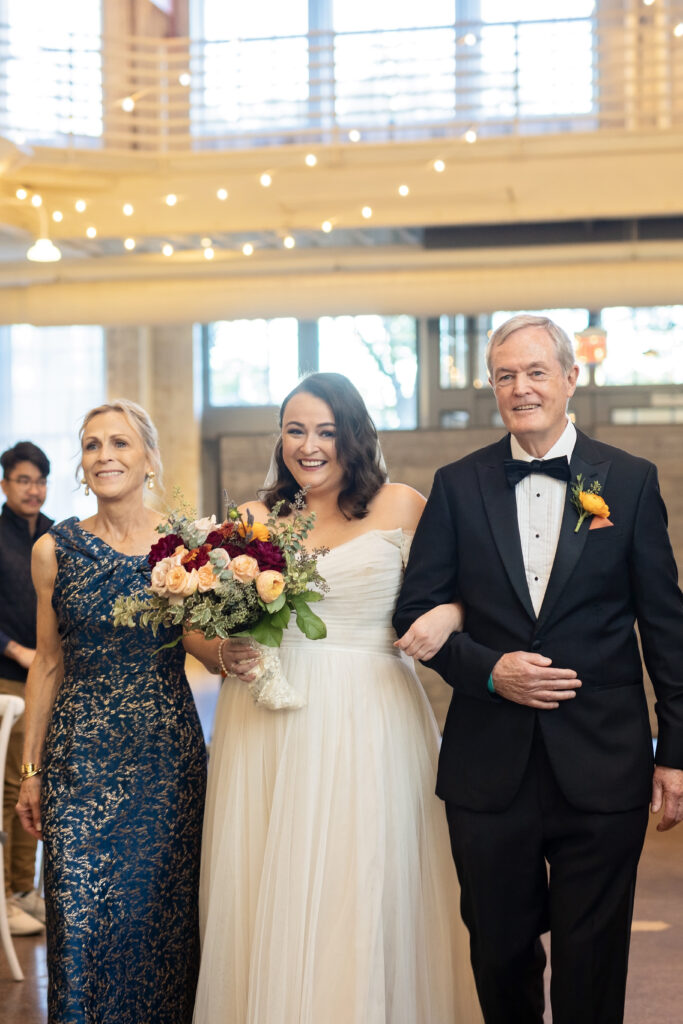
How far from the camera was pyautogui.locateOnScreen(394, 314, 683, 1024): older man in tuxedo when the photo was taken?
253 centimetres

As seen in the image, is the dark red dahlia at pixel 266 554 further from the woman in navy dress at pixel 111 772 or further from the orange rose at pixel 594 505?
the orange rose at pixel 594 505

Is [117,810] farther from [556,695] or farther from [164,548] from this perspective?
[556,695]

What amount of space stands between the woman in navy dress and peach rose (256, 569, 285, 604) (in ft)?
1.87

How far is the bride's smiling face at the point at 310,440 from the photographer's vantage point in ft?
10.0

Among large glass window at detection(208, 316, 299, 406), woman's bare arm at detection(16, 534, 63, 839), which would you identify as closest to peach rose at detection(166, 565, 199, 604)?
woman's bare arm at detection(16, 534, 63, 839)

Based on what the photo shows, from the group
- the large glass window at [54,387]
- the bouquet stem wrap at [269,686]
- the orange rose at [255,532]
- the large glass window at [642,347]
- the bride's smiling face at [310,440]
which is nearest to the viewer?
the orange rose at [255,532]

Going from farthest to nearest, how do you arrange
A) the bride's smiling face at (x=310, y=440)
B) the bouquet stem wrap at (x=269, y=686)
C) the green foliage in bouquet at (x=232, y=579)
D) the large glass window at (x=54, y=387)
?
1. the large glass window at (x=54, y=387)
2. the bride's smiling face at (x=310, y=440)
3. the bouquet stem wrap at (x=269, y=686)
4. the green foliage in bouquet at (x=232, y=579)

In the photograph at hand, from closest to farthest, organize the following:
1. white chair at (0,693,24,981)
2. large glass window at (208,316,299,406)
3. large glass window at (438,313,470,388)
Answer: white chair at (0,693,24,981) < large glass window at (438,313,470,388) < large glass window at (208,316,299,406)

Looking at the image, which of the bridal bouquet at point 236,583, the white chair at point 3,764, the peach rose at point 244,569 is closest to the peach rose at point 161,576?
the bridal bouquet at point 236,583

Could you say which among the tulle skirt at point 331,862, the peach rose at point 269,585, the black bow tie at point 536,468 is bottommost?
the tulle skirt at point 331,862

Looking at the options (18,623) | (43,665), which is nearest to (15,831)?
(18,623)

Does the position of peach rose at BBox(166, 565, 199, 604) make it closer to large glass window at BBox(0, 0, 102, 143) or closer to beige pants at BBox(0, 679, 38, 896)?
beige pants at BBox(0, 679, 38, 896)

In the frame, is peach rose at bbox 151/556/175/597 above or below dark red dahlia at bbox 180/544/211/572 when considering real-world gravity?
below

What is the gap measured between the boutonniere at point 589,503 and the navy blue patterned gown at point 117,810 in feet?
3.90
